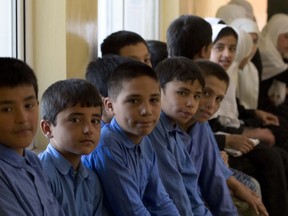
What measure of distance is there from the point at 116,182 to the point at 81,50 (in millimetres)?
862

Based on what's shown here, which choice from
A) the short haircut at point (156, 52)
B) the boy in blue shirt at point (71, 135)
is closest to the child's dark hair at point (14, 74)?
the boy in blue shirt at point (71, 135)

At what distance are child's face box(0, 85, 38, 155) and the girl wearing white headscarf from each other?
133 inches

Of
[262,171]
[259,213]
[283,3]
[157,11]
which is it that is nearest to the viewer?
[259,213]

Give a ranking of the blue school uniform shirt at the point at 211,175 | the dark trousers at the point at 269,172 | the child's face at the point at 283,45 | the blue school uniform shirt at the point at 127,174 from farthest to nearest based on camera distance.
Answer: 1. the child's face at the point at 283,45
2. the dark trousers at the point at 269,172
3. the blue school uniform shirt at the point at 211,175
4. the blue school uniform shirt at the point at 127,174

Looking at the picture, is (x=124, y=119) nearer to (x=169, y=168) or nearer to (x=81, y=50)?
(x=169, y=168)

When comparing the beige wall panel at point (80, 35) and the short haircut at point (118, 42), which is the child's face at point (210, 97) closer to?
the short haircut at point (118, 42)

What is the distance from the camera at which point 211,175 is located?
113 inches

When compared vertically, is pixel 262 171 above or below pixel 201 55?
below

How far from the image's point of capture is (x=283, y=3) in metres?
6.45

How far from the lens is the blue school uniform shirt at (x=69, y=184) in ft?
6.09

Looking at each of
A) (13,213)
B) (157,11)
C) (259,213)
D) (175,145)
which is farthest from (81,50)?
(157,11)

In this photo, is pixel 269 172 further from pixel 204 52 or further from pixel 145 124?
pixel 145 124

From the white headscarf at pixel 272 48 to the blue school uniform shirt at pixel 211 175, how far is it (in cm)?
215

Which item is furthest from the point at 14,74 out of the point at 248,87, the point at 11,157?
the point at 248,87
